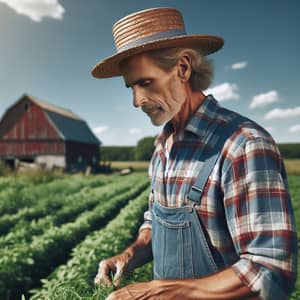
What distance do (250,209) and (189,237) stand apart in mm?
315

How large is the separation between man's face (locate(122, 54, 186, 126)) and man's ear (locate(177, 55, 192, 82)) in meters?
0.02

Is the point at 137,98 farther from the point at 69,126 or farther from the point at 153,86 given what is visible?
the point at 69,126

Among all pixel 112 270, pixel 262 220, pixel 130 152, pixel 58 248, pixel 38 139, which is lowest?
pixel 58 248

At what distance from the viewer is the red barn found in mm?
27062

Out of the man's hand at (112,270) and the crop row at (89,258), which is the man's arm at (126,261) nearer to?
the man's hand at (112,270)

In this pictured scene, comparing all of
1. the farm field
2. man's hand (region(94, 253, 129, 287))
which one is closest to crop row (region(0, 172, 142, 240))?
the farm field

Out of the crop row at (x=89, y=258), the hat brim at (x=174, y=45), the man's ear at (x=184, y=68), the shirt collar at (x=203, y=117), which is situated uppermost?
the hat brim at (x=174, y=45)

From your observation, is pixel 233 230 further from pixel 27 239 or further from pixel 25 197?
pixel 25 197

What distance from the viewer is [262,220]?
1243 mm

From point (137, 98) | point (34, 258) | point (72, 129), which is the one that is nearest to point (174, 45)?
point (137, 98)

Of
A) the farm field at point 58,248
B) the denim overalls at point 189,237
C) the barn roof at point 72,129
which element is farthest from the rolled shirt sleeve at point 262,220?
→ the barn roof at point 72,129

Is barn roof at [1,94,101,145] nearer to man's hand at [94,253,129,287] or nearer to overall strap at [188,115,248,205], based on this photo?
man's hand at [94,253,129,287]

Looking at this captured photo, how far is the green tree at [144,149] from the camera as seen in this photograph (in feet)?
142

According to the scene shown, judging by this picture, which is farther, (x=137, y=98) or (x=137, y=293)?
(x=137, y=98)
